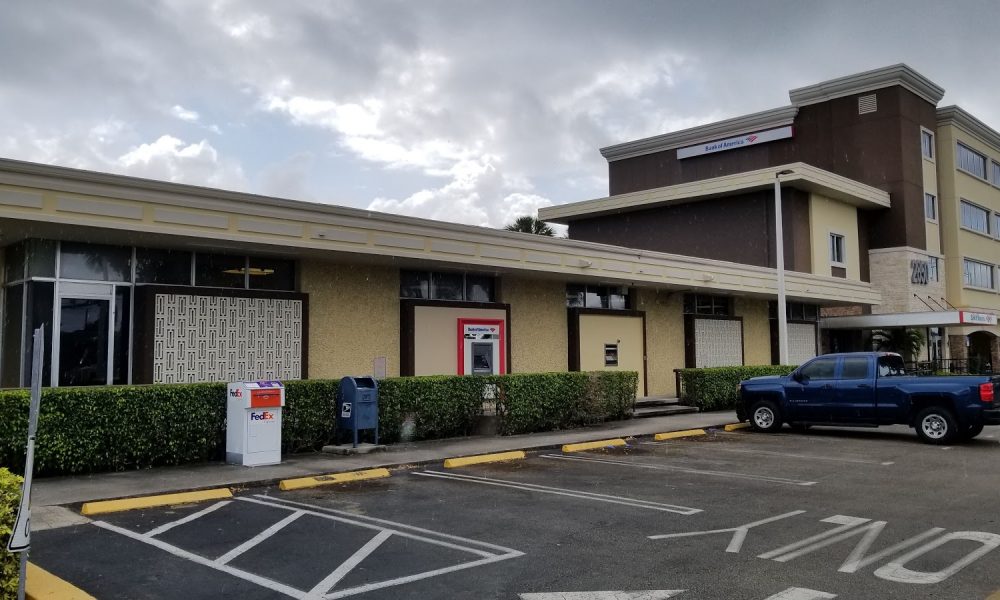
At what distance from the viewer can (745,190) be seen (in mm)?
32188

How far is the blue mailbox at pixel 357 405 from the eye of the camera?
13.2 m

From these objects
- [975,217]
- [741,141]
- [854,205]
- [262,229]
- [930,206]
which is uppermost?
[741,141]

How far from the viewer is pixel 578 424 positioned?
689 inches

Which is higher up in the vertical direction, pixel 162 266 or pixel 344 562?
pixel 162 266

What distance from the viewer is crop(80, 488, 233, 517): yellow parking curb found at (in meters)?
8.73

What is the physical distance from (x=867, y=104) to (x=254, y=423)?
108 feet

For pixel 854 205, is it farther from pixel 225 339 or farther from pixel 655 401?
pixel 225 339

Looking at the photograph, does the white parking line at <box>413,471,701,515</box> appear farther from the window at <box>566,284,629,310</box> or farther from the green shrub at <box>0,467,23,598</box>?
the window at <box>566,284,629,310</box>

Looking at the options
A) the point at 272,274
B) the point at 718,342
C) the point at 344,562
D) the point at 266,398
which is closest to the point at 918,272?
the point at 718,342

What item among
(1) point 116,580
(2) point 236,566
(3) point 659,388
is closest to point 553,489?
(2) point 236,566

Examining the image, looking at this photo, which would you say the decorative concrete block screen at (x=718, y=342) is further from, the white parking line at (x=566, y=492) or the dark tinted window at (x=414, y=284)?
the white parking line at (x=566, y=492)

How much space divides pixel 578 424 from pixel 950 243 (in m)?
29.7

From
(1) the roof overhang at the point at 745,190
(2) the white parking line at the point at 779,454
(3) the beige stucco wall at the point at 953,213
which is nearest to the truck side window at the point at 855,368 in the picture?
(2) the white parking line at the point at 779,454

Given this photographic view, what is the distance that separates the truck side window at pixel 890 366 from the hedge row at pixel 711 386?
5.48 m
